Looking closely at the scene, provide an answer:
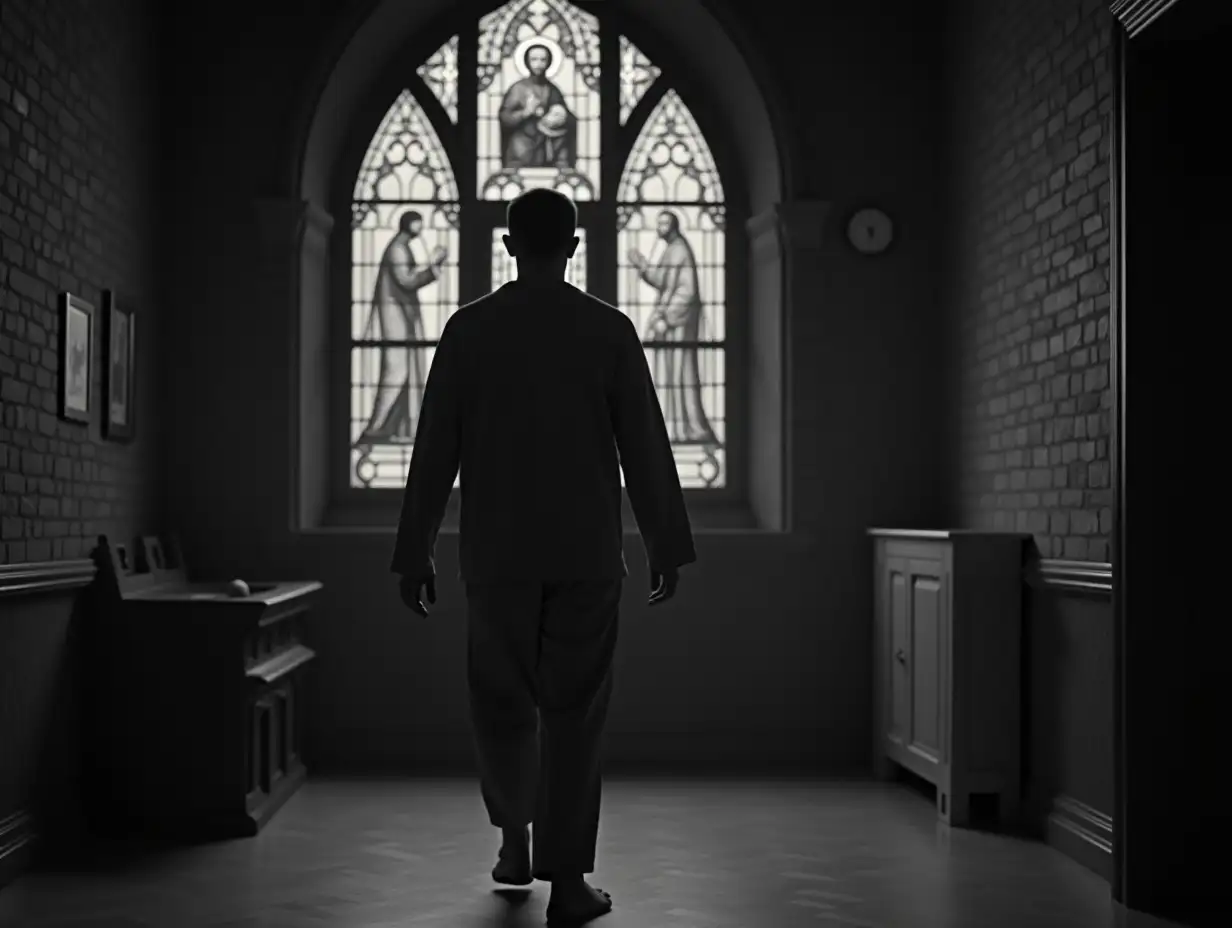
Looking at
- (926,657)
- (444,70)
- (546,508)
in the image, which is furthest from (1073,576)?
(444,70)

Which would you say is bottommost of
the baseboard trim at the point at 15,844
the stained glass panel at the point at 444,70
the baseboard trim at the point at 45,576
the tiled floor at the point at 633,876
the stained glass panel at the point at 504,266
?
the tiled floor at the point at 633,876

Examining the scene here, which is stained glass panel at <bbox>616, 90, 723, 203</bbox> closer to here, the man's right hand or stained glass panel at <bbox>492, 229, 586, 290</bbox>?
stained glass panel at <bbox>492, 229, 586, 290</bbox>

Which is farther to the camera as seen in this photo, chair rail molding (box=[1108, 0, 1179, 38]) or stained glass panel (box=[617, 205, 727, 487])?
stained glass panel (box=[617, 205, 727, 487])

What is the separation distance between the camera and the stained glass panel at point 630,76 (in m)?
6.92

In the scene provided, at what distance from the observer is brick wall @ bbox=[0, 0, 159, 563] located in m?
4.39

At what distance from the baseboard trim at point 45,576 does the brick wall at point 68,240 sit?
5cm

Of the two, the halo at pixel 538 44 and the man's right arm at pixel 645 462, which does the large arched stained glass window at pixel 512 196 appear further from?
the man's right arm at pixel 645 462

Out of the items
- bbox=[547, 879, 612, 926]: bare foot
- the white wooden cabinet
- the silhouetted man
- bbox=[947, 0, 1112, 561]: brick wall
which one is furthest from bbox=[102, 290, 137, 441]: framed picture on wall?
bbox=[947, 0, 1112, 561]: brick wall

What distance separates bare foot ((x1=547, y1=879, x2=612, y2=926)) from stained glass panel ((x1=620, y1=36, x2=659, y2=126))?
417 cm

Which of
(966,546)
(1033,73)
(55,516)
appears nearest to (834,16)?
(1033,73)

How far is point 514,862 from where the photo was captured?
13.2ft

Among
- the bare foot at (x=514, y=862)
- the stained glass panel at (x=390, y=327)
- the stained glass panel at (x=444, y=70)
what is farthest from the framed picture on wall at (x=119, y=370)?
the bare foot at (x=514, y=862)

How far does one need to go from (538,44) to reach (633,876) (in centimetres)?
410

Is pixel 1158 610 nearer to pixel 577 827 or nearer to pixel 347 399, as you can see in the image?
pixel 577 827
